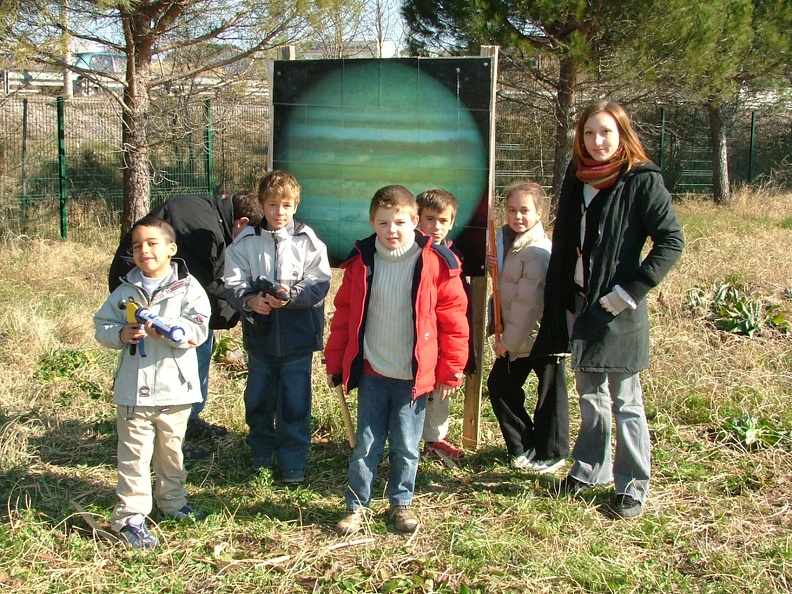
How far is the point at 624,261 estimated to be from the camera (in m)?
3.51

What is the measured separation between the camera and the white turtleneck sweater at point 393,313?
348 centimetres

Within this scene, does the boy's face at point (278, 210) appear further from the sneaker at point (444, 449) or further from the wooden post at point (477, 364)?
the sneaker at point (444, 449)

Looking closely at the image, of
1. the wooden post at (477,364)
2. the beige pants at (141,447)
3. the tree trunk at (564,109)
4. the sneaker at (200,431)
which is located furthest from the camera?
the tree trunk at (564,109)

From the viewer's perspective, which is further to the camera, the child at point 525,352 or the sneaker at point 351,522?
the child at point 525,352

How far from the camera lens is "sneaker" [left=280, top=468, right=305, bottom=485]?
4.02 m

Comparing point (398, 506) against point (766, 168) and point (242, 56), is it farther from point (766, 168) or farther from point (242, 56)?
point (766, 168)

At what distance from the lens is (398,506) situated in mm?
3568

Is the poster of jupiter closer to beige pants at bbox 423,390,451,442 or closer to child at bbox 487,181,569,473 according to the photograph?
child at bbox 487,181,569,473

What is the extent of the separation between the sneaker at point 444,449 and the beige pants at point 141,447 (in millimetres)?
1418

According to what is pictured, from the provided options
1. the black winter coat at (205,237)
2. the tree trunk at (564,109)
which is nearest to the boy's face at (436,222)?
the black winter coat at (205,237)

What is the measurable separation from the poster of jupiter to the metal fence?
5.93 meters

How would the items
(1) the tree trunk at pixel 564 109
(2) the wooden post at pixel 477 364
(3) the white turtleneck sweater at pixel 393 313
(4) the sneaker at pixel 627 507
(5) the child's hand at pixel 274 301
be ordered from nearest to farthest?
(3) the white turtleneck sweater at pixel 393 313
(4) the sneaker at pixel 627 507
(5) the child's hand at pixel 274 301
(2) the wooden post at pixel 477 364
(1) the tree trunk at pixel 564 109

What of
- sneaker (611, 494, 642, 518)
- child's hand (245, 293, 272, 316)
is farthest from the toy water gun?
sneaker (611, 494, 642, 518)

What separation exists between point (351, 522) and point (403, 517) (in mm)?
228
